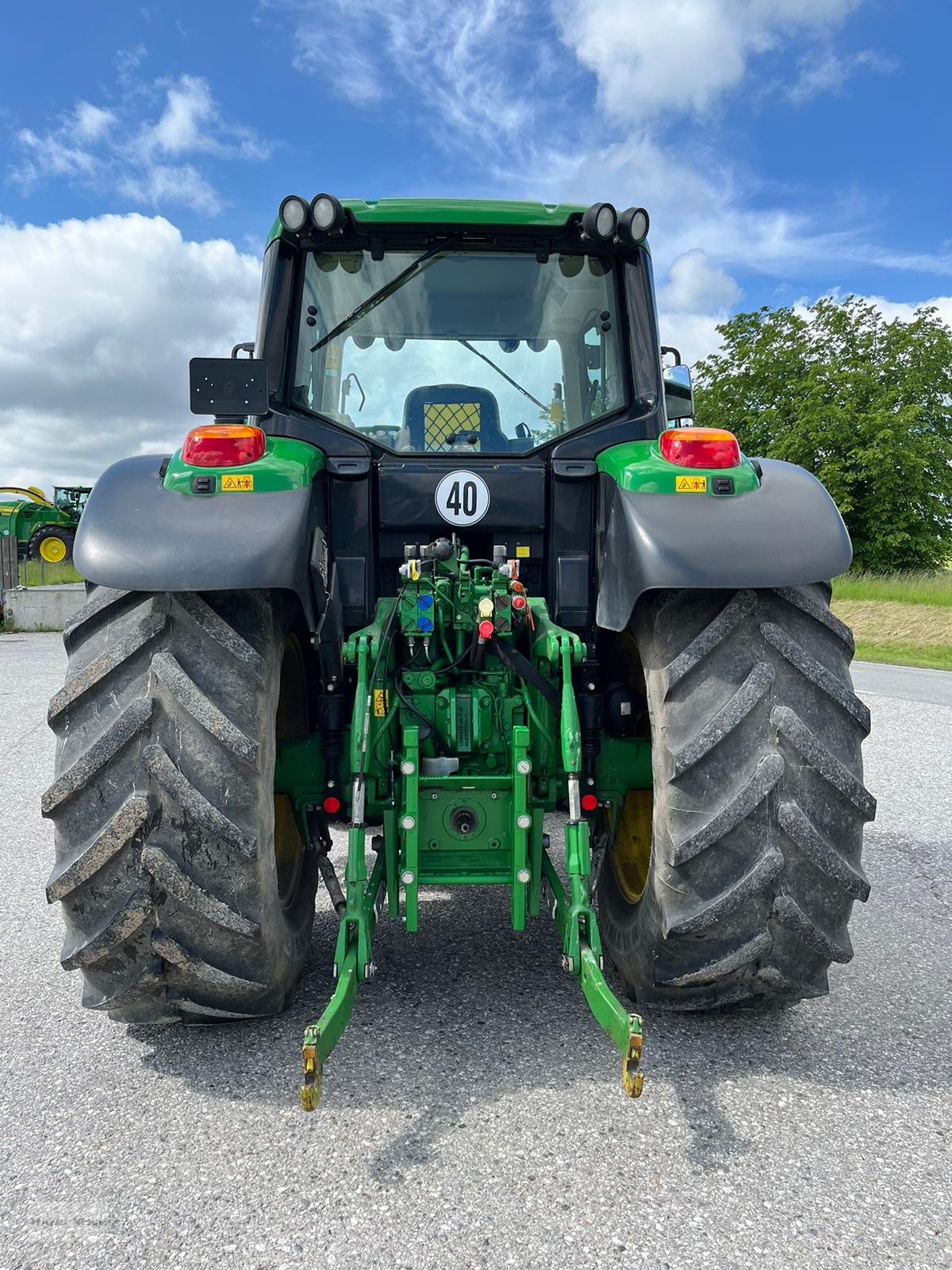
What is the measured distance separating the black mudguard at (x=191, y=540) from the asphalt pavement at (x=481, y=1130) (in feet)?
4.16

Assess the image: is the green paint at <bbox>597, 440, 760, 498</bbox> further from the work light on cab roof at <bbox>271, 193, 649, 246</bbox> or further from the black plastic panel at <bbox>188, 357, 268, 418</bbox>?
the black plastic panel at <bbox>188, 357, 268, 418</bbox>

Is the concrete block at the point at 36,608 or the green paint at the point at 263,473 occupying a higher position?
the green paint at the point at 263,473

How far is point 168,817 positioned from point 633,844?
1596 mm

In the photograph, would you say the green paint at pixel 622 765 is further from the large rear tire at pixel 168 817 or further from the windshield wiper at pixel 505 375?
the windshield wiper at pixel 505 375

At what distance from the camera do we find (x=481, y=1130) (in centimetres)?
219

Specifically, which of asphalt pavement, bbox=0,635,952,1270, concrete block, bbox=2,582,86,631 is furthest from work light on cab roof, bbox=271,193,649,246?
concrete block, bbox=2,582,86,631

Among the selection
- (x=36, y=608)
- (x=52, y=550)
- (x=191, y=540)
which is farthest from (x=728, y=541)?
(x=52, y=550)

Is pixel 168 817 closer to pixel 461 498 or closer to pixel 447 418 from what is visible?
pixel 461 498

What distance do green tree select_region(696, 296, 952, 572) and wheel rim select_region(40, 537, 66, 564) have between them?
21190mm

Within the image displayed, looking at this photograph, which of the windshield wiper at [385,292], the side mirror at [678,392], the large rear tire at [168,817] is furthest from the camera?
the side mirror at [678,392]

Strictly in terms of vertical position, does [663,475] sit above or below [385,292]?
below

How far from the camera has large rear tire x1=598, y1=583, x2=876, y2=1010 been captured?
2355mm

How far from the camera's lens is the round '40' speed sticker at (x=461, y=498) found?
10.0 ft

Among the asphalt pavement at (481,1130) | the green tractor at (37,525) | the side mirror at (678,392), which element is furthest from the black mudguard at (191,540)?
the green tractor at (37,525)
